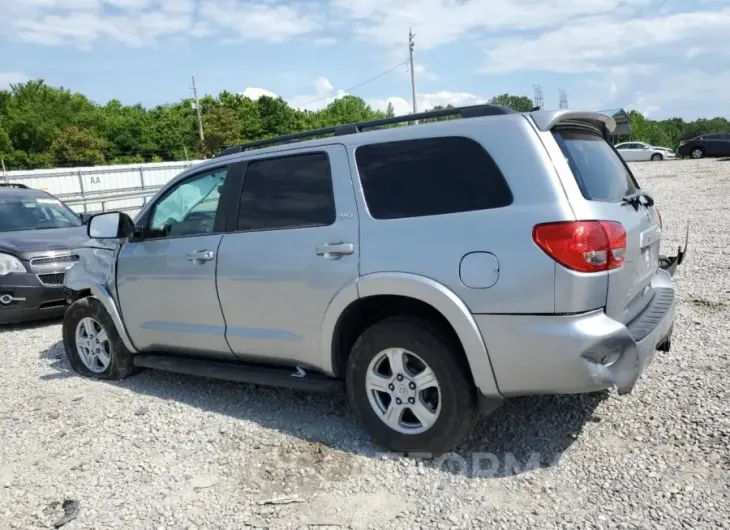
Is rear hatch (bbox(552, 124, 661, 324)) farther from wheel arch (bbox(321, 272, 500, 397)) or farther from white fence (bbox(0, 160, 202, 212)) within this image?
white fence (bbox(0, 160, 202, 212))

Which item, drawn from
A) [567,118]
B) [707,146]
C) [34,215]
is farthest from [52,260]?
[707,146]

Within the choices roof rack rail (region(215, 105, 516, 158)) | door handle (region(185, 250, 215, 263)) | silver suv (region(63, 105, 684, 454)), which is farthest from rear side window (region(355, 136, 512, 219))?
door handle (region(185, 250, 215, 263))

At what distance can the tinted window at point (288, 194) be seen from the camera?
3619 millimetres

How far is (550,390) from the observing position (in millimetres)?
2973

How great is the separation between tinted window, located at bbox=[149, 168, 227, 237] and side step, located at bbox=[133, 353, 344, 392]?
3.07 feet

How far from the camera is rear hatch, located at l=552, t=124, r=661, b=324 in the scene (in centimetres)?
295

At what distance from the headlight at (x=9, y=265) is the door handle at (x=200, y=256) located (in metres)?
3.79

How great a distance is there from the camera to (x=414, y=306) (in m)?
3.36

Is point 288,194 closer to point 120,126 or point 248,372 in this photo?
point 248,372

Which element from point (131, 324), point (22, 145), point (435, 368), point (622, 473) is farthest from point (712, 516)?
point (22, 145)

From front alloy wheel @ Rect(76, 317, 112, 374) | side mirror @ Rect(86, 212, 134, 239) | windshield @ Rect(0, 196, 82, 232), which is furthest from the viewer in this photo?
windshield @ Rect(0, 196, 82, 232)

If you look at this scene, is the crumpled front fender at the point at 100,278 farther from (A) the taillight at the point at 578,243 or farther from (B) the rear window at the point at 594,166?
(B) the rear window at the point at 594,166

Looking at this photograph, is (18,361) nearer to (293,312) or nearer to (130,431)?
(130,431)

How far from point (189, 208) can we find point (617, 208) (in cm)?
288
